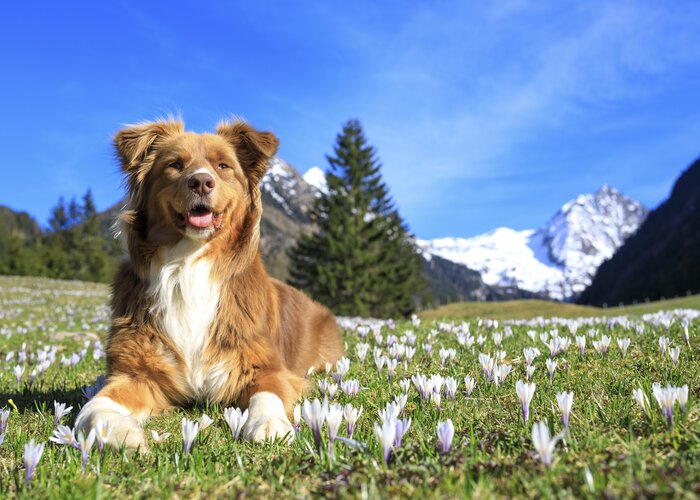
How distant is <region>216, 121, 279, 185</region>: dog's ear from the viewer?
597 cm

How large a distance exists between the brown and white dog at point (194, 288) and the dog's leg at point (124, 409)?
0.01m

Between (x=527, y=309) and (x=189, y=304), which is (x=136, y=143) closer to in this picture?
(x=189, y=304)

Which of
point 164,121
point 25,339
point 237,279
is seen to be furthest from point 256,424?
point 25,339

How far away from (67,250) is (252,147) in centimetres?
10046

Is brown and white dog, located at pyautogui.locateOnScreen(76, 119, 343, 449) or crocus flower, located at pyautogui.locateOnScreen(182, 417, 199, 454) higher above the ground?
brown and white dog, located at pyautogui.locateOnScreen(76, 119, 343, 449)

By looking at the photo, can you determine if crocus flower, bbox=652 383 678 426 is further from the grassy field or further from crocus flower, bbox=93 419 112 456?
crocus flower, bbox=93 419 112 456

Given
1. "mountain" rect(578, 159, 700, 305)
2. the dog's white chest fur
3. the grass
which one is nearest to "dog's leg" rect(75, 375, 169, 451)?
the dog's white chest fur

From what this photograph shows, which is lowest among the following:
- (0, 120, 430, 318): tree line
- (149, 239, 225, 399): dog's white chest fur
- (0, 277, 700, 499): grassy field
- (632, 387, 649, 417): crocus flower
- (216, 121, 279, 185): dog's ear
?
(0, 277, 700, 499): grassy field

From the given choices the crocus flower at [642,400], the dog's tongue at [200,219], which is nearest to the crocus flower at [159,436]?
the dog's tongue at [200,219]

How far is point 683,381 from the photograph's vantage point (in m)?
4.22

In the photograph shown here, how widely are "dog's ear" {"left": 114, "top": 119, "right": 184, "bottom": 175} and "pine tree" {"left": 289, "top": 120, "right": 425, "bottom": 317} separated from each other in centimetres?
4436

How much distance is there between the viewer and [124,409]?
14.0ft

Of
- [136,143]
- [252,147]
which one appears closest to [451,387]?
[252,147]

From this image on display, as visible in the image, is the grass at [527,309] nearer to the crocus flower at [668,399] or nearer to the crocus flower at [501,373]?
the crocus flower at [501,373]
